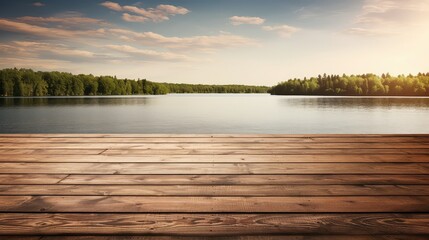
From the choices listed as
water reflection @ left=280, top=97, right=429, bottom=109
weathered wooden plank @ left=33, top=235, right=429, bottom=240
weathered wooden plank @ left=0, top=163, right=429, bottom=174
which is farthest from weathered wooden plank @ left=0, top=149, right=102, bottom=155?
water reflection @ left=280, top=97, right=429, bottom=109

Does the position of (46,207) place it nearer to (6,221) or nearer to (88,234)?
(6,221)

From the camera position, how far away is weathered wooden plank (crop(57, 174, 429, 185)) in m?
2.12

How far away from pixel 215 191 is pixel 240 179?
0.31 metres

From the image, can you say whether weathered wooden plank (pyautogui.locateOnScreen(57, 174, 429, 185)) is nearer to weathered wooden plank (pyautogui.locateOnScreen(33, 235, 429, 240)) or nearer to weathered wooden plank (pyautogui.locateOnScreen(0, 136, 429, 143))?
weathered wooden plank (pyautogui.locateOnScreen(33, 235, 429, 240))

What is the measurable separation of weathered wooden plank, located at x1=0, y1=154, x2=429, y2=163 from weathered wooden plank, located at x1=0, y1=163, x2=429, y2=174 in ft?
0.40

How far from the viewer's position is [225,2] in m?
19.4

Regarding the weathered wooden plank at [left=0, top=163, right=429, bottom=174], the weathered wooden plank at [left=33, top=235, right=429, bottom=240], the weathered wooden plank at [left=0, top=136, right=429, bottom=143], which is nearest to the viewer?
the weathered wooden plank at [left=33, top=235, right=429, bottom=240]

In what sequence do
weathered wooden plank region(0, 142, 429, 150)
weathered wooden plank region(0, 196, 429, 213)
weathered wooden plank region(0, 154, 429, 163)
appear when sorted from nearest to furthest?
weathered wooden plank region(0, 196, 429, 213) < weathered wooden plank region(0, 154, 429, 163) < weathered wooden plank region(0, 142, 429, 150)

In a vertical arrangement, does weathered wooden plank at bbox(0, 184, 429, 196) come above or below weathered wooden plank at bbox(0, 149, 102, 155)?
below

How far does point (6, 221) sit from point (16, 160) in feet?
4.66

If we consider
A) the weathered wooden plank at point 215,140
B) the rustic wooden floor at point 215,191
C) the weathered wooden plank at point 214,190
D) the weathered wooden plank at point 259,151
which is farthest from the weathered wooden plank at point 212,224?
the weathered wooden plank at point 215,140

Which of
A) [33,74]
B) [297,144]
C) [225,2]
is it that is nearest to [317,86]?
[33,74]

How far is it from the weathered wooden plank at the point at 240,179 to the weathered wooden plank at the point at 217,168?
102mm

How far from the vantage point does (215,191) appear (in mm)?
1944
